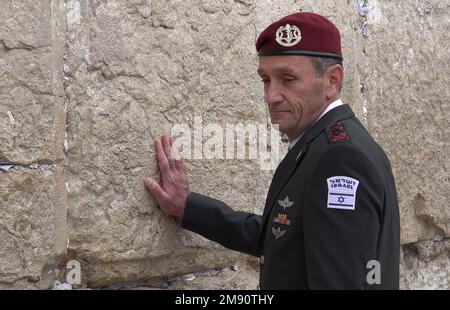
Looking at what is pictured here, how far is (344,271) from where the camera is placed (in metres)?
1.83

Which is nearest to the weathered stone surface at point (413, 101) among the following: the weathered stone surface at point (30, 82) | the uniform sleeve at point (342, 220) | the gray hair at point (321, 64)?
the gray hair at point (321, 64)

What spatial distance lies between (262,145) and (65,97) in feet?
2.65

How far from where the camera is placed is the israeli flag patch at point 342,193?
1.86 m

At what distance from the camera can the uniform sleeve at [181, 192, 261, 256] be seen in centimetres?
243

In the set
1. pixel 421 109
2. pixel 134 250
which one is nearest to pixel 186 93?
pixel 134 250

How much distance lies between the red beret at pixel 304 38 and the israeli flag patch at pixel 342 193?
0.43 metres

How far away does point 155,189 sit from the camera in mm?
2357

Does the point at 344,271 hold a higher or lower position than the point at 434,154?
lower

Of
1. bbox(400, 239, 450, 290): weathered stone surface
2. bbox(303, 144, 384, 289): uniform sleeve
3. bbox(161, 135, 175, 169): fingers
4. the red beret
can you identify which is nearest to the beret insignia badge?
the red beret

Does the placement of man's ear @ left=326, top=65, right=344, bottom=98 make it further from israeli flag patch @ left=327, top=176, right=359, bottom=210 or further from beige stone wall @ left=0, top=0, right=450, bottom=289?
beige stone wall @ left=0, top=0, right=450, bottom=289

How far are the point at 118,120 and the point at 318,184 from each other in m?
0.70

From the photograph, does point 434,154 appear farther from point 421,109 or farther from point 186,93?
point 186,93

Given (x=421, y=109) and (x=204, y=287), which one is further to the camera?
(x=421, y=109)

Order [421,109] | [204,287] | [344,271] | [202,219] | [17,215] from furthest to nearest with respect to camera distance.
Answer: [421,109], [204,287], [202,219], [17,215], [344,271]
